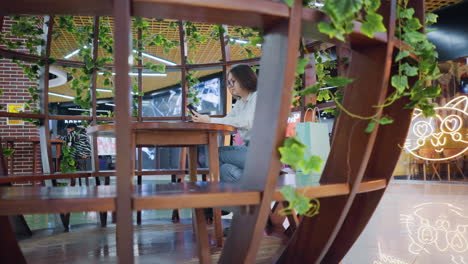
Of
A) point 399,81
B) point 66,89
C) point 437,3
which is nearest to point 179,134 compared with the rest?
point 399,81

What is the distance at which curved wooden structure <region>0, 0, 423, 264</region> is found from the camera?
Result: 75 cm

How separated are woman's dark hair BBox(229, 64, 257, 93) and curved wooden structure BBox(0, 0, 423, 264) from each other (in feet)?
5.29

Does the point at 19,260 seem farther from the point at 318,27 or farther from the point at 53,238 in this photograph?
the point at 53,238

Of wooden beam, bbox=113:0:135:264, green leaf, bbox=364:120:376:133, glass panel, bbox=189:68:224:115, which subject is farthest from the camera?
glass panel, bbox=189:68:224:115

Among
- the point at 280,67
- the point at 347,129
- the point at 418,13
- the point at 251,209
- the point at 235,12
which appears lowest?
the point at 251,209

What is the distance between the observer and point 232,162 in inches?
110

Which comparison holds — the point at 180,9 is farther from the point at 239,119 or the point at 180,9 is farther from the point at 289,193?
the point at 239,119

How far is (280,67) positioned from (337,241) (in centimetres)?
82

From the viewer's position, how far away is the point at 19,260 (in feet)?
3.86

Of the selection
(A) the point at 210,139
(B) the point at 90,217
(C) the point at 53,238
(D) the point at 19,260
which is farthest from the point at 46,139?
(D) the point at 19,260

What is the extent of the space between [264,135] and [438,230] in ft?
9.91

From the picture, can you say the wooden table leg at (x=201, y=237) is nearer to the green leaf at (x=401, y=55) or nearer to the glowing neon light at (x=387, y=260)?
the green leaf at (x=401, y=55)

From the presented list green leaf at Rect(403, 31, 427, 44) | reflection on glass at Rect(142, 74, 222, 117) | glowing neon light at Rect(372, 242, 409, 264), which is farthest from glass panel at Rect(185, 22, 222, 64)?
green leaf at Rect(403, 31, 427, 44)

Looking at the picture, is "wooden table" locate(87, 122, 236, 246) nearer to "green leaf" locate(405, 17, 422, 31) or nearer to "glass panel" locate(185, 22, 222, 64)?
"green leaf" locate(405, 17, 422, 31)
